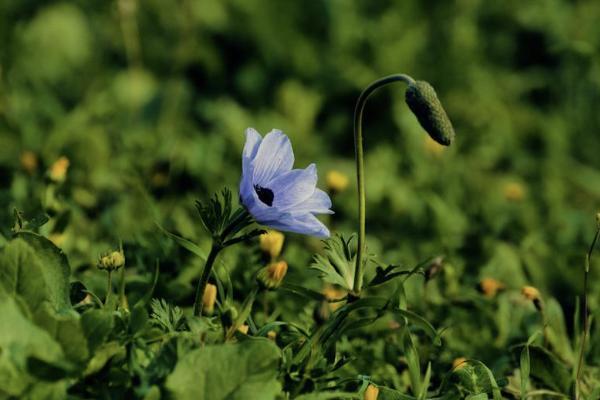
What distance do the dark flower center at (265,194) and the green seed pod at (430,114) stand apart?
345 millimetres

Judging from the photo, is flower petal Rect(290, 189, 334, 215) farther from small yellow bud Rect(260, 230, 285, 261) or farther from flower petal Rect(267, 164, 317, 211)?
small yellow bud Rect(260, 230, 285, 261)

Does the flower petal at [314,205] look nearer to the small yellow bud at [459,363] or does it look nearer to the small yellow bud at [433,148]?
the small yellow bud at [459,363]

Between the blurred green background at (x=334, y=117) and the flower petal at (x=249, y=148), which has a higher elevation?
the flower petal at (x=249, y=148)

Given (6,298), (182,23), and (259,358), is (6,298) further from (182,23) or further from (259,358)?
(182,23)

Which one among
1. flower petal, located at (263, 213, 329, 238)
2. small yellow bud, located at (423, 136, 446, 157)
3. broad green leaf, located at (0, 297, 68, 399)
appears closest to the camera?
broad green leaf, located at (0, 297, 68, 399)

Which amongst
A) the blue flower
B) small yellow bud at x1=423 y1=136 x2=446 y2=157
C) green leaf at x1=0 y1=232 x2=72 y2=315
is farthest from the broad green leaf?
small yellow bud at x1=423 y1=136 x2=446 y2=157

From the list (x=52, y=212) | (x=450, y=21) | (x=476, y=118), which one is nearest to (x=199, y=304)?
(x=52, y=212)

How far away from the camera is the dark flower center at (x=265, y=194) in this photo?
1669mm

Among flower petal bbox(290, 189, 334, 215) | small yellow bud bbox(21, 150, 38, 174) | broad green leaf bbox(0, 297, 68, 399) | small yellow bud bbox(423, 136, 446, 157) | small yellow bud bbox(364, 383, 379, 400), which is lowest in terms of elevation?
small yellow bud bbox(423, 136, 446, 157)

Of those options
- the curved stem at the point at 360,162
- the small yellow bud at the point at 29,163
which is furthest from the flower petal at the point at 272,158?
the small yellow bud at the point at 29,163

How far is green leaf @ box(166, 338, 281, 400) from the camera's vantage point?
1420mm

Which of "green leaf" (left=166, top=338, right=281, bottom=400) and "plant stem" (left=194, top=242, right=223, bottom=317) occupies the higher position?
"plant stem" (left=194, top=242, right=223, bottom=317)

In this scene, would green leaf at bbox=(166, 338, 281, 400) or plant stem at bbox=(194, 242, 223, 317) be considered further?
plant stem at bbox=(194, 242, 223, 317)

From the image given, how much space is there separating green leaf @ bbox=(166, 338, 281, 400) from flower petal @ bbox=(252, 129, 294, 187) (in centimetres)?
39
